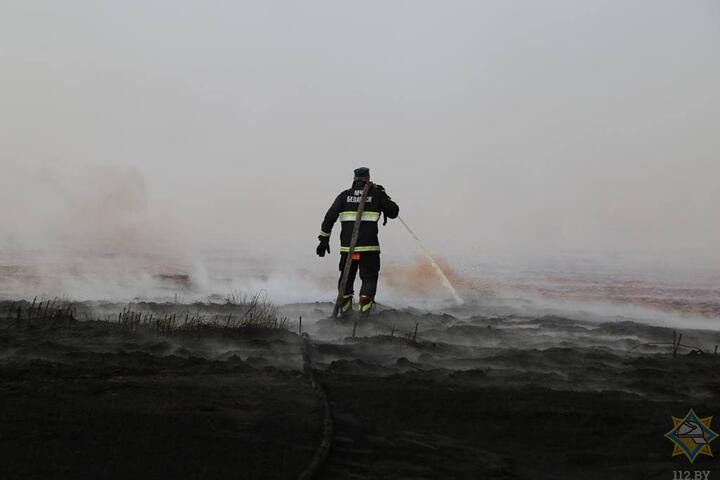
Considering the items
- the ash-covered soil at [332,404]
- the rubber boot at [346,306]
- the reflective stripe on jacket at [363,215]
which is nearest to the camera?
the ash-covered soil at [332,404]

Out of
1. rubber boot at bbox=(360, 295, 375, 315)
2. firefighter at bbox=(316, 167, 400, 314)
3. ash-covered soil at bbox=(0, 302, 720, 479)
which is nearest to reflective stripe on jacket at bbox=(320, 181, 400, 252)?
firefighter at bbox=(316, 167, 400, 314)

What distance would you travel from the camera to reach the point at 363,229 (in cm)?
894

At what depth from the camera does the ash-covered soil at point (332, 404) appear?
3270 mm

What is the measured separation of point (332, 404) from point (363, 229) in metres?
4.80

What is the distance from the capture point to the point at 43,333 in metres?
6.33

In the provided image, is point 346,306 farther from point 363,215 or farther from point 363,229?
point 363,215

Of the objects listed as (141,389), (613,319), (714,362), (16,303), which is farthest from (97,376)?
(613,319)

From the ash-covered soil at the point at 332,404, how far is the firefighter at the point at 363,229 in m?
1.72

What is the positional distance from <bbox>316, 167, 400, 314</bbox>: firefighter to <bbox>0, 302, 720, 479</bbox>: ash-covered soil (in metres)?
1.72

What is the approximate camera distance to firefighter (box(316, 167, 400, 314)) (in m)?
8.83

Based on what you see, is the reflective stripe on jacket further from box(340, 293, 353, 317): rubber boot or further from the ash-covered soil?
the ash-covered soil

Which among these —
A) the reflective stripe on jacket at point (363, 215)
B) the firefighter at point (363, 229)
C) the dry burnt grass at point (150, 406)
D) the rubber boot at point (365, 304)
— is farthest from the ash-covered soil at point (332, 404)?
the reflective stripe on jacket at point (363, 215)

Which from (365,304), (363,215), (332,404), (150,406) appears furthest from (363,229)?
(150,406)

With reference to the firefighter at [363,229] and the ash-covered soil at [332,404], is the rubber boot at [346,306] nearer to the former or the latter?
the firefighter at [363,229]
